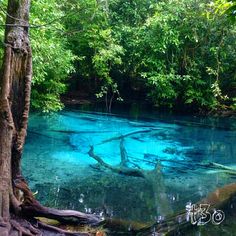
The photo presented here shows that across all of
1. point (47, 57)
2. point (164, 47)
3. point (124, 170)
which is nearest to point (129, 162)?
point (124, 170)

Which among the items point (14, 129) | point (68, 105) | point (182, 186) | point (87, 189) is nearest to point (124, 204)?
point (87, 189)

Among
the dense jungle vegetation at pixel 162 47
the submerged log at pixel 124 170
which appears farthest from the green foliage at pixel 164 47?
the submerged log at pixel 124 170

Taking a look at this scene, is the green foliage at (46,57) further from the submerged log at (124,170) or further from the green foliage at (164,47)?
the submerged log at (124,170)

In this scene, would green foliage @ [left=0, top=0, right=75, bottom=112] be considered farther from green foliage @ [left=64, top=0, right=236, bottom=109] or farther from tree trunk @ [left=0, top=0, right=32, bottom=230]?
tree trunk @ [left=0, top=0, right=32, bottom=230]

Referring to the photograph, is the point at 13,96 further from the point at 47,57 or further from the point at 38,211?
the point at 47,57

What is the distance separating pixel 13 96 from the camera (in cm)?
391

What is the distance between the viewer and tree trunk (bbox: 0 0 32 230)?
12.1 ft

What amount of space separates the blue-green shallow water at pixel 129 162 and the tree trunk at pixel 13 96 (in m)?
1.90

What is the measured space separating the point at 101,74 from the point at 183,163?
7586mm

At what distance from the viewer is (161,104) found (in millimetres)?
16250

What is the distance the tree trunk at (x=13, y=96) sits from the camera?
3697mm

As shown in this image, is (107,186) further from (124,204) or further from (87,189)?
(124,204)

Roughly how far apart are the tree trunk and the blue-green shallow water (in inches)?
74.8

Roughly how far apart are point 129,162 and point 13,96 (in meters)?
4.72
